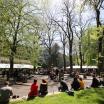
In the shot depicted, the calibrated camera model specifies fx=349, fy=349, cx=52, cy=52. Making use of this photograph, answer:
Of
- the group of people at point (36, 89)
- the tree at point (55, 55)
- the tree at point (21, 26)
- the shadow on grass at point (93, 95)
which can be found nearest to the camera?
the group of people at point (36, 89)

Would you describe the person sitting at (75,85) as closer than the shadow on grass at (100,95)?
No

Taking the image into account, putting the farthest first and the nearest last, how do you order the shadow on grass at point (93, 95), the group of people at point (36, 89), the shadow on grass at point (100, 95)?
the shadow on grass at point (93, 95) < the shadow on grass at point (100, 95) < the group of people at point (36, 89)

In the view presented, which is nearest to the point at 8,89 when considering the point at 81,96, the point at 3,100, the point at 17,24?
the point at 3,100

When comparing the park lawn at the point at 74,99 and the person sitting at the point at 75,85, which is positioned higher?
the person sitting at the point at 75,85

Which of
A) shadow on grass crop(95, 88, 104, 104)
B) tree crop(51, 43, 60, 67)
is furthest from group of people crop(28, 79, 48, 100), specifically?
tree crop(51, 43, 60, 67)

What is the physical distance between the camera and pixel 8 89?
20.8 m

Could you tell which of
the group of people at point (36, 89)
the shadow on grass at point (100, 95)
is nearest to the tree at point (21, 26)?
the group of people at point (36, 89)

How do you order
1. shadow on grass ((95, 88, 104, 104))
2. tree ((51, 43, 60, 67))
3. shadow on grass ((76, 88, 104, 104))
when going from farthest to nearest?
tree ((51, 43, 60, 67)), shadow on grass ((76, 88, 104, 104)), shadow on grass ((95, 88, 104, 104))

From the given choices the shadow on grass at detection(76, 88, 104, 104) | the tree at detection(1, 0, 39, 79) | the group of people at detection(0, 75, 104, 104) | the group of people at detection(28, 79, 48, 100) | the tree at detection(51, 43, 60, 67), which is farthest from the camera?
the tree at detection(51, 43, 60, 67)

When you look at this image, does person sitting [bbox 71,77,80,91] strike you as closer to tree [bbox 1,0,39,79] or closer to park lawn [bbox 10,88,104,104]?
park lawn [bbox 10,88,104,104]

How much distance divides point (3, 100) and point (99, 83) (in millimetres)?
13333

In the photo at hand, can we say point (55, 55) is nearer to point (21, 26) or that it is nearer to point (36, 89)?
point (21, 26)

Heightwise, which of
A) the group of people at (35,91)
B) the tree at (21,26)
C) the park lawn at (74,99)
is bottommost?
the park lawn at (74,99)

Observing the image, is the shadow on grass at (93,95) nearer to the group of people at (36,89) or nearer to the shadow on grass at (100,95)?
the shadow on grass at (100,95)
